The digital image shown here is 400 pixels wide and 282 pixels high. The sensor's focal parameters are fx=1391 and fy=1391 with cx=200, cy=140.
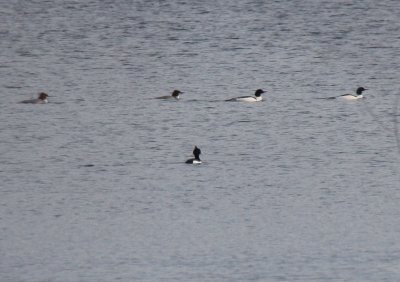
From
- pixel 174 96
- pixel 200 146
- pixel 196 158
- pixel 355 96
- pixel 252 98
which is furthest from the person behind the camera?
pixel 174 96

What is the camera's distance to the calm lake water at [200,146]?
18734 millimetres

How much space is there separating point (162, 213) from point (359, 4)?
3142 cm

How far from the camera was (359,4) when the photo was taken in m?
51.1

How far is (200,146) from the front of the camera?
90.8 ft

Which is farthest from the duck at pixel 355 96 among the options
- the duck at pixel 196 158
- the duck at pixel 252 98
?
the duck at pixel 196 158

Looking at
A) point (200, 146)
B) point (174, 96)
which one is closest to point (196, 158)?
point (200, 146)

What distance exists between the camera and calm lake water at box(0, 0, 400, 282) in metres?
18.7

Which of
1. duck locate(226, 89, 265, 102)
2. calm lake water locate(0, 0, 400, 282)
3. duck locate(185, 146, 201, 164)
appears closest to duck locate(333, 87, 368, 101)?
calm lake water locate(0, 0, 400, 282)

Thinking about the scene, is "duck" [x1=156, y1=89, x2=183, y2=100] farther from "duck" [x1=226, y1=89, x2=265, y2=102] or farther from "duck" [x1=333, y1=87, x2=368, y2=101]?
"duck" [x1=333, y1=87, x2=368, y2=101]

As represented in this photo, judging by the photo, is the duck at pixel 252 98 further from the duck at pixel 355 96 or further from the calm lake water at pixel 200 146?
the duck at pixel 355 96

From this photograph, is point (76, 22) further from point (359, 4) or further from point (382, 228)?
point (382, 228)

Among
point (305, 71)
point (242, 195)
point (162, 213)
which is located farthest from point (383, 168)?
point (305, 71)

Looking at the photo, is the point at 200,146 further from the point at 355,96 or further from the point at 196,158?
the point at 355,96

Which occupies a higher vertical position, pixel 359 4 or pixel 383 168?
pixel 359 4
